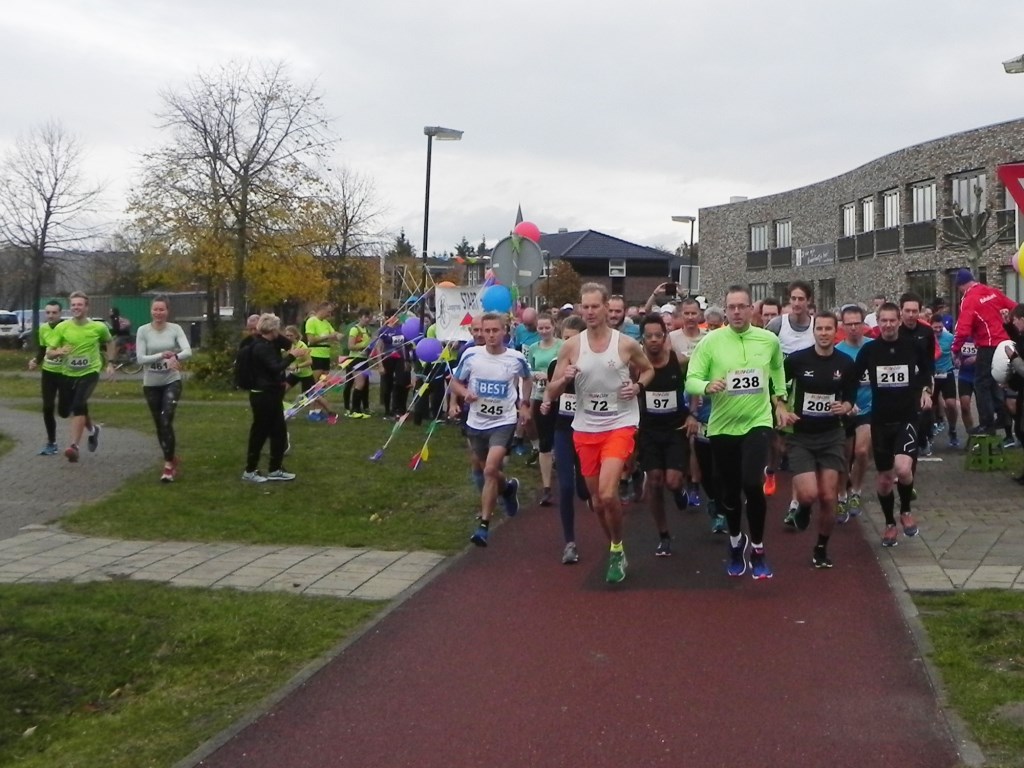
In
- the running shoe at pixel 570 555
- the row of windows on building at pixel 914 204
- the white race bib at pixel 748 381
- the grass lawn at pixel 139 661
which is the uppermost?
the row of windows on building at pixel 914 204

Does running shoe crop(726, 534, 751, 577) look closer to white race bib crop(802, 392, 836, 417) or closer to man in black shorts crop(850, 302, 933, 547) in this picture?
white race bib crop(802, 392, 836, 417)

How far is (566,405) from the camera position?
30.0ft

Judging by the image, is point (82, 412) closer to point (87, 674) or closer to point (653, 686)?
point (87, 674)

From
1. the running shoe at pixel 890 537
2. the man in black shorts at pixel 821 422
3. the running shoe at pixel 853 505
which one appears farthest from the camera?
the running shoe at pixel 853 505

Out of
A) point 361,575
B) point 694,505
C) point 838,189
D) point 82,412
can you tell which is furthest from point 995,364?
point 838,189

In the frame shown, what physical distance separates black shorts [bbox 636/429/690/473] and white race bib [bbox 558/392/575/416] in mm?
598

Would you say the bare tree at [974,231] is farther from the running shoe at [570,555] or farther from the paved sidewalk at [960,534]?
the running shoe at [570,555]

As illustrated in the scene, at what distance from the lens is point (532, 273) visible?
1622 centimetres

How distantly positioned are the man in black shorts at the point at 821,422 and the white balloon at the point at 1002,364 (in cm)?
491

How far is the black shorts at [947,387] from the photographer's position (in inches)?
580

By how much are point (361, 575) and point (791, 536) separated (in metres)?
3.42

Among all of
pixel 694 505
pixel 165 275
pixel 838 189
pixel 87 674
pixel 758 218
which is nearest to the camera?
pixel 87 674

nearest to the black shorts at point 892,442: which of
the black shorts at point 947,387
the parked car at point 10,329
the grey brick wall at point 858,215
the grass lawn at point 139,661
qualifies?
the grass lawn at point 139,661

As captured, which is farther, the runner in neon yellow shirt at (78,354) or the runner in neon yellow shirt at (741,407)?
the runner in neon yellow shirt at (78,354)
